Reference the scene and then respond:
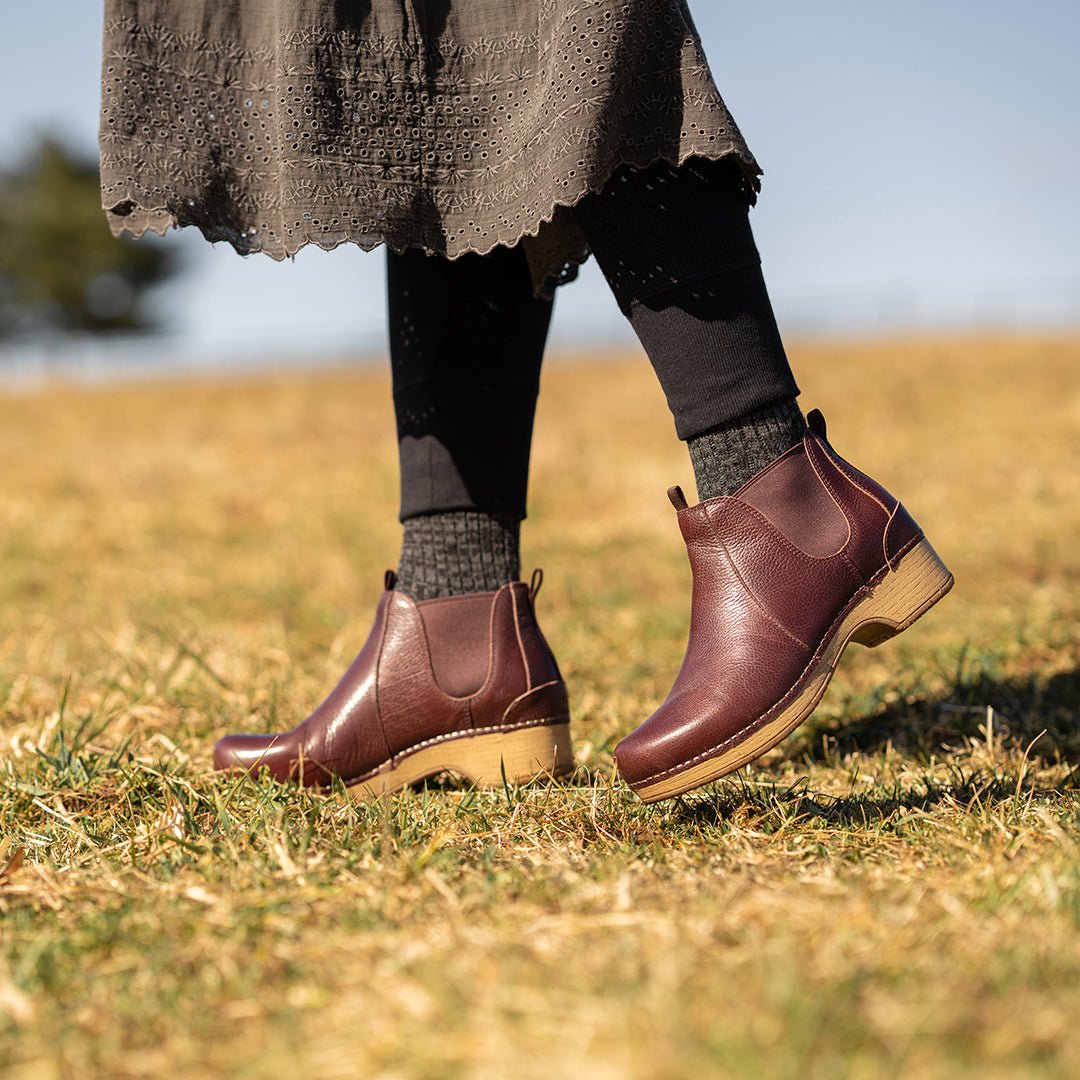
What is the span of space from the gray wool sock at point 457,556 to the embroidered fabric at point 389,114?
511 mm

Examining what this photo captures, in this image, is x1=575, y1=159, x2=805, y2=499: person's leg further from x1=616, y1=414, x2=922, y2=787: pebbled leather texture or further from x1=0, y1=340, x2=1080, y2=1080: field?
x1=0, y1=340, x2=1080, y2=1080: field

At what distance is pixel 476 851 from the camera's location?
1.42m

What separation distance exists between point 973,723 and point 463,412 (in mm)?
1093

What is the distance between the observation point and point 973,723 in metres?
2.10

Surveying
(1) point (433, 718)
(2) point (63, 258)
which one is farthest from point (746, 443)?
(2) point (63, 258)

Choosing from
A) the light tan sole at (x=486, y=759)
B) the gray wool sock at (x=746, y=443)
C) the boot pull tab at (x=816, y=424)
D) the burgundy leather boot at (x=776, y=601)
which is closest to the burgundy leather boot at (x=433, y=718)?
the light tan sole at (x=486, y=759)

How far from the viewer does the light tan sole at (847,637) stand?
56.3 inches

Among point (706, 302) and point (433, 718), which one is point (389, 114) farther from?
point (433, 718)

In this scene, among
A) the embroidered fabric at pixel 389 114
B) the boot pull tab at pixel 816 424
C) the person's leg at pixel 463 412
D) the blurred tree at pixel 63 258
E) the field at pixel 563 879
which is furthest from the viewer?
the blurred tree at pixel 63 258

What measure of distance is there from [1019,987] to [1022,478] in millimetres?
5279

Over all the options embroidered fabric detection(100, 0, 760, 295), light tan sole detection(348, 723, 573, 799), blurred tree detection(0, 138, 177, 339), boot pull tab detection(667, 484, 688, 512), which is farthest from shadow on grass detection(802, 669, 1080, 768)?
blurred tree detection(0, 138, 177, 339)

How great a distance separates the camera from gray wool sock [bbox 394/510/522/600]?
1.88m

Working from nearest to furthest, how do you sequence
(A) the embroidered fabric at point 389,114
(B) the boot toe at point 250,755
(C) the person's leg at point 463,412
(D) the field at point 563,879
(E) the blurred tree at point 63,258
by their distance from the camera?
(D) the field at point 563,879 < (A) the embroidered fabric at point 389,114 < (B) the boot toe at point 250,755 < (C) the person's leg at point 463,412 < (E) the blurred tree at point 63,258

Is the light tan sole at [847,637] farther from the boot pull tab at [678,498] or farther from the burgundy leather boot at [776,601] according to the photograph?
the boot pull tab at [678,498]
